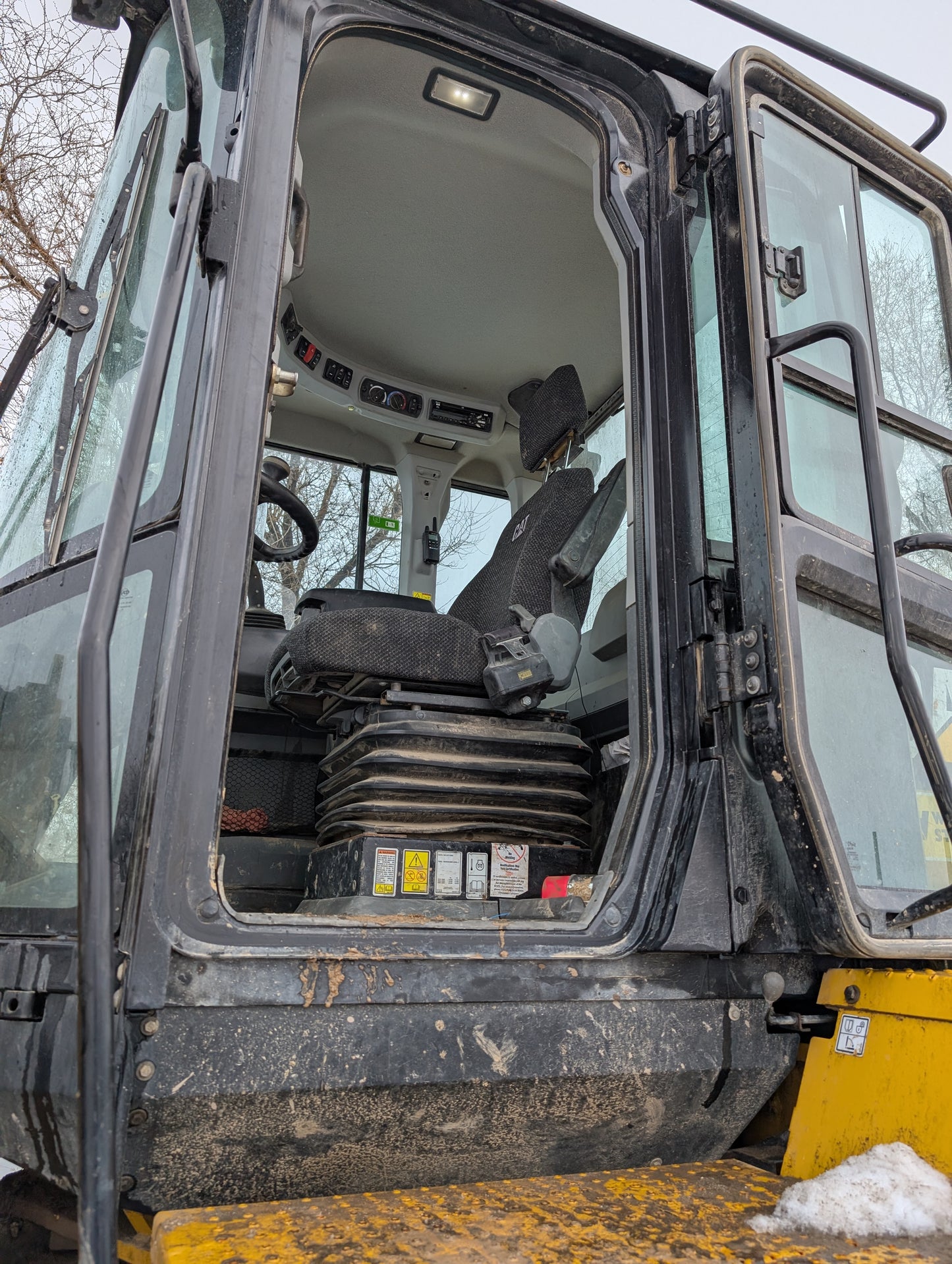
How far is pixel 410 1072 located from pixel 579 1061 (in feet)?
0.81

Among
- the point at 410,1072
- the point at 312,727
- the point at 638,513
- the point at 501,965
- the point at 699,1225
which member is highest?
the point at 638,513

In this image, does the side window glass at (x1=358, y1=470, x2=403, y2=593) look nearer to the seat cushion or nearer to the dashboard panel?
the dashboard panel

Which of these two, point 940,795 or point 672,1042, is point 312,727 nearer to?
point 672,1042

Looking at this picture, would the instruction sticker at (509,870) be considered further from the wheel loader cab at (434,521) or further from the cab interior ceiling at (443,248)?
the cab interior ceiling at (443,248)

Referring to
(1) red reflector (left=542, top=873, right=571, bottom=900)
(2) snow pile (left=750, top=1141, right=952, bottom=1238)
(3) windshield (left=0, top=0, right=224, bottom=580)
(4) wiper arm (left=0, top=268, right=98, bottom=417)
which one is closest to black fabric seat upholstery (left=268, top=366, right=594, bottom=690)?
(1) red reflector (left=542, top=873, right=571, bottom=900)

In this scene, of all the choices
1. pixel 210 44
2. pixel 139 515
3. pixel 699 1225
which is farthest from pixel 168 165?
pixel 699 1225

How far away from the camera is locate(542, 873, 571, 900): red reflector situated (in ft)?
6.04

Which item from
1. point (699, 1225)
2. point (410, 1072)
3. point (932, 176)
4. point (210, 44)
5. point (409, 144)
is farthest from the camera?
point (409, 144)

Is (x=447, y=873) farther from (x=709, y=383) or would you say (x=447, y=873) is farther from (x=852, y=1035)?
(x=709, y=383)

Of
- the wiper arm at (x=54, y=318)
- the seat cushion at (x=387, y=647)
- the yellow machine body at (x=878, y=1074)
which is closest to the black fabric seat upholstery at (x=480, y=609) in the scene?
the seat cushion at (x=387, y=647)

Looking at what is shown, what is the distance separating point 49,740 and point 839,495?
4.40ft

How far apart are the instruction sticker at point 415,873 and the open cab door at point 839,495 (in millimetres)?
725

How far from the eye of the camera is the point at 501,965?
135cm

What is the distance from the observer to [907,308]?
2096 millimetres
